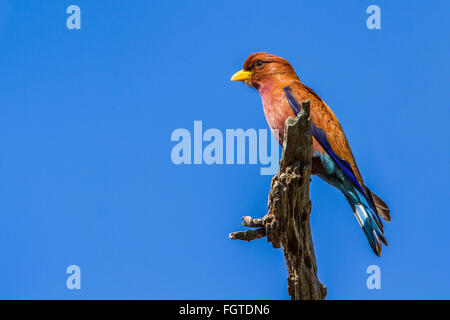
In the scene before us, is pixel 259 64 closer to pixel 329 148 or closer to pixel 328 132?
pixel 328 132

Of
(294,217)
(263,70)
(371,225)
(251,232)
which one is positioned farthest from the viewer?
(263,70)

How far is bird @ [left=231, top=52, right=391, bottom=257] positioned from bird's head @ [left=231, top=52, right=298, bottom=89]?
5 centimetres

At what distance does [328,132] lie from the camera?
5.54m

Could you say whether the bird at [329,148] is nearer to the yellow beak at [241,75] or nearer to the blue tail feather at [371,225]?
the blue tail feather at [371,225]

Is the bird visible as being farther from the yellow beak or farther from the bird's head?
the yellow beak

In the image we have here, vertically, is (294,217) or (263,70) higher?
(263,70)

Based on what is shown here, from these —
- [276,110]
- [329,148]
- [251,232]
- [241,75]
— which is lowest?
[251,232]

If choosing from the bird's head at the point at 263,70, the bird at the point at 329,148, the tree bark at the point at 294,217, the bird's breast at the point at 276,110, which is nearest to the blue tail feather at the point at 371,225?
the bird at the point at 329,148

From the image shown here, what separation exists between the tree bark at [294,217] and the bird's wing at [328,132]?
3.03ft

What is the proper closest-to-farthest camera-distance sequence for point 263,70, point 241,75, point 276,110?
point 276,110 < point 263,70 < point 241,75

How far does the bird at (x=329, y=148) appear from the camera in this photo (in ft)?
17.7

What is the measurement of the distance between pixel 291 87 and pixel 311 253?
192 centimetres

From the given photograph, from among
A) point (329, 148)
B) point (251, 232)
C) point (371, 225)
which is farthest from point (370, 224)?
point (251, 232)

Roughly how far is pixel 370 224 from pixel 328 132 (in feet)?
3.60
